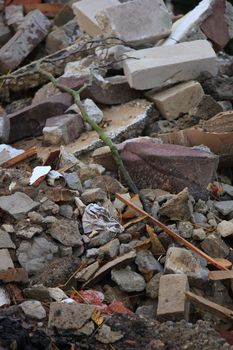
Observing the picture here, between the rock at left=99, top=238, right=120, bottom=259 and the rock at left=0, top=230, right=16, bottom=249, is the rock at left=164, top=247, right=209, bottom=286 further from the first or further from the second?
the rock at left=0, top=230, right=16, bottom=249

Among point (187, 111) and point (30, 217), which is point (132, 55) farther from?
point (30, 217)

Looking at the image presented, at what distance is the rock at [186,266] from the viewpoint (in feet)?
15.3

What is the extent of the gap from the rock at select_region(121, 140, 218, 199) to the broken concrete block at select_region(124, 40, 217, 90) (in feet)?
3.72

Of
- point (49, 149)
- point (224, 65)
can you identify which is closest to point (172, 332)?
point (49, 149)

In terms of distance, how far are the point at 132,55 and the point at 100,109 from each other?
0.55 metres

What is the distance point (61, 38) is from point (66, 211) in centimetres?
363

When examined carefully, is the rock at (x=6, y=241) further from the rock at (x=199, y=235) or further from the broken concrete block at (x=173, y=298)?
the rock at (x=199, y=235)

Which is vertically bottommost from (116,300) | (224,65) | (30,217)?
(224,65)

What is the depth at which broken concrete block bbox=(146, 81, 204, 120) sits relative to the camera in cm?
654

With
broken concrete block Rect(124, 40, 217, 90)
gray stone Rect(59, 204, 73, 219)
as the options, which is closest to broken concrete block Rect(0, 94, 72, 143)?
broken concrete block Rect(124, 40, 217, 90)

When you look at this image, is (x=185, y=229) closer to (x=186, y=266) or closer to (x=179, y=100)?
(x=186, y=266)

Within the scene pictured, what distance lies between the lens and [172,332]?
160 inches

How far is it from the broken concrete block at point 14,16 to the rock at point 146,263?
4472 millimetres

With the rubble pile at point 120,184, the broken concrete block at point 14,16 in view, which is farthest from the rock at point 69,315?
the broken concrete block at point 14,16
